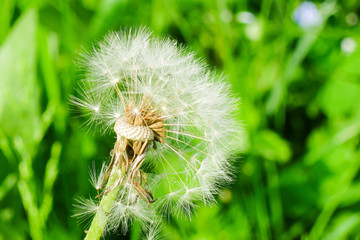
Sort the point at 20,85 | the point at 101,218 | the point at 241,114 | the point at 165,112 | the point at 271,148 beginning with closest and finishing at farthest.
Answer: the point at 101,218
the point at 165,112
the point at 20,85
the point at 241,114
the point at 271,148

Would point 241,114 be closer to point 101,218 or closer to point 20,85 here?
point 20,85

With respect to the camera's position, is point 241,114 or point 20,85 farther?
point 241,114

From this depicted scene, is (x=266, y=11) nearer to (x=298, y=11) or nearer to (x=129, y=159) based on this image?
(x=298, y=11)

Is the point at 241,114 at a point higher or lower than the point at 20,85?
higher

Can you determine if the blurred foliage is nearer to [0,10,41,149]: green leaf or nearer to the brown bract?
[0,10,41,149]: green leaf

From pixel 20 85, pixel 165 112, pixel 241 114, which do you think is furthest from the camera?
pixel 241 114

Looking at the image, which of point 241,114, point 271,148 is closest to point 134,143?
point 241,114

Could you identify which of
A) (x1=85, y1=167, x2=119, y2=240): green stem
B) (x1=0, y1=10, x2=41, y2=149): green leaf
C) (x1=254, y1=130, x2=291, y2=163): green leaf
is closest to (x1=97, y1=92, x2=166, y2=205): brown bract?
(x1=85, y1=167, x2=119, y2=240): green stem

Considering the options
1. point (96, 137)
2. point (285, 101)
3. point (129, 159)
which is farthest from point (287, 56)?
point (129, 159)
